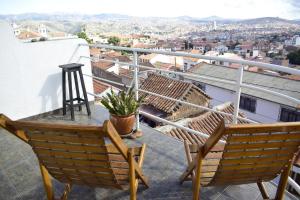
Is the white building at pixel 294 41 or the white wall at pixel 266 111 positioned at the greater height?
the white building at pixel 294 41

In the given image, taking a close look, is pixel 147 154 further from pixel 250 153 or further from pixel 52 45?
pixel 52 45

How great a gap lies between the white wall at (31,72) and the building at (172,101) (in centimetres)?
948

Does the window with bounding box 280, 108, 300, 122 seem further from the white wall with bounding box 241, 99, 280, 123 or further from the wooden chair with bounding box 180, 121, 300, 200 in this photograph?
the wooden chair with bounding box 180, 121, 300, 200

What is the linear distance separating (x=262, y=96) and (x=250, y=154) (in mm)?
19559

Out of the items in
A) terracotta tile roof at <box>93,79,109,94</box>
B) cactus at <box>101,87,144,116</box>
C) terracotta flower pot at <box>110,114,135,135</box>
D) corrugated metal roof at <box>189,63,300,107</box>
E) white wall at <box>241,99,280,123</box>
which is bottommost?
white wall at <box>241,99,280,123</box>

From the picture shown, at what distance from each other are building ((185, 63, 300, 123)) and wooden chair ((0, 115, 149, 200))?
15670 mm

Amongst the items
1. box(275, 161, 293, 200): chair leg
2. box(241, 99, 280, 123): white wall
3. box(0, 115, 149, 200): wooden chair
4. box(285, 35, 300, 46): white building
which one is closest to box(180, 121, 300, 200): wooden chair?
box(275, 161, 293, 200): chair leg

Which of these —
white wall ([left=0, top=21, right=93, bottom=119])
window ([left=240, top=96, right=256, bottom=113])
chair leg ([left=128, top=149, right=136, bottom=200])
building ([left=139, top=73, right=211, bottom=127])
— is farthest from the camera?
window ([left=240, top=96, right=256, bottom=113])

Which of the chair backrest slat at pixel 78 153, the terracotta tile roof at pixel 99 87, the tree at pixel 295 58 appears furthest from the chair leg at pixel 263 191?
the tree at pixel 295 58

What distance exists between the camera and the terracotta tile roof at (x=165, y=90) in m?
14.3

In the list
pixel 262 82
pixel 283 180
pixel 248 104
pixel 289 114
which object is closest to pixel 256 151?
pixel 283 180

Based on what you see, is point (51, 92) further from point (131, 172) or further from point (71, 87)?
point (131, 172)

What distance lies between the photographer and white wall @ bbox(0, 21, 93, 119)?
12.0 ft

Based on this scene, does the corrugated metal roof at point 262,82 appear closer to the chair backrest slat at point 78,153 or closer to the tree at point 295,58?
the chair backrest slat at point 78,153
